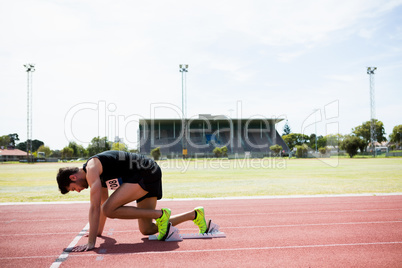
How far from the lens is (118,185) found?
5.17 m

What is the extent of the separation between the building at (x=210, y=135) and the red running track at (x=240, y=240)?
7440 cm

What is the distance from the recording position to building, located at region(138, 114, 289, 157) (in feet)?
280

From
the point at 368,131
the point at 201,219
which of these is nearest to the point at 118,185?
the point at 201,219

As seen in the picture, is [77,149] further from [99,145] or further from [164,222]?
[164,222]

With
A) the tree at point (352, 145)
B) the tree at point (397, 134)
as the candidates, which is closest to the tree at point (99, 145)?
the tree at point (352, 145)

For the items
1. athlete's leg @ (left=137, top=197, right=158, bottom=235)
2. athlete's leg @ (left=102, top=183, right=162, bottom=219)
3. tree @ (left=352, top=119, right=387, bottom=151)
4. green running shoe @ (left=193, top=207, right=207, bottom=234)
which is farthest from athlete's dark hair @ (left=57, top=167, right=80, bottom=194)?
tree @ (left=352, top=119, right=387, bottom=151)

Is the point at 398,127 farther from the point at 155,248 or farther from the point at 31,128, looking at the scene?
the point at 155,248

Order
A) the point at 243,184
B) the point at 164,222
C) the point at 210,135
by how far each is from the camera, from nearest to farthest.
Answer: the point at 164,222 → the point at 243,184 → the point at 210,135

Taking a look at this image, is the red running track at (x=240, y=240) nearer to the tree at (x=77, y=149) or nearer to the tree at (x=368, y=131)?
the tree at (x=77, y=149)

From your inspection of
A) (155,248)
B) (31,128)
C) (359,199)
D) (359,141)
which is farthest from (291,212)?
(359,141)

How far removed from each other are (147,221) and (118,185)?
895 mm

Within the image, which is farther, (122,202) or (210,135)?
(210,135)

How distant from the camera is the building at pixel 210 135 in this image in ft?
280

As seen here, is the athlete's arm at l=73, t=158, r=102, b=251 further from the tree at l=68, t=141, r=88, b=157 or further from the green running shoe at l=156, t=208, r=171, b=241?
the tree at l=68, t=141, r=88, b=157
